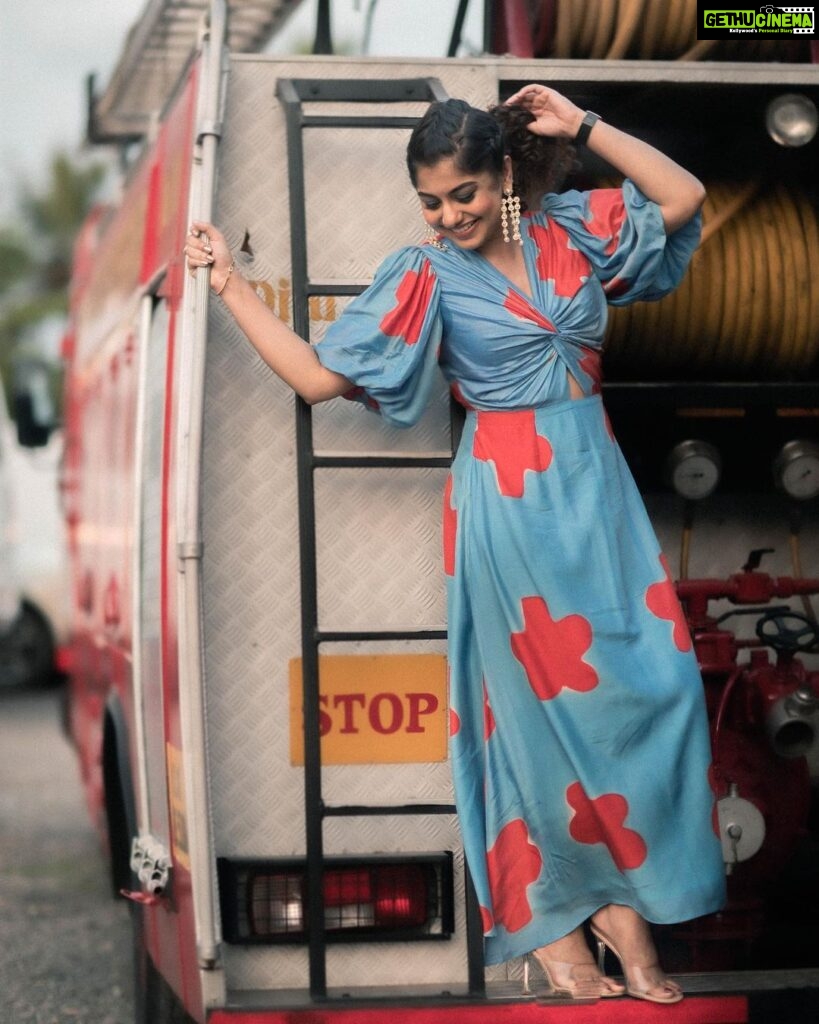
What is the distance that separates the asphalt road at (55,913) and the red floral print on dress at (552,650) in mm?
2666

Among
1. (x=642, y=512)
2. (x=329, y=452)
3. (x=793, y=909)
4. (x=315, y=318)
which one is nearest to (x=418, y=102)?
(x=315, y=318)

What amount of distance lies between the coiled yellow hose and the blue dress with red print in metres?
0.95

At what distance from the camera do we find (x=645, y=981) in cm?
356

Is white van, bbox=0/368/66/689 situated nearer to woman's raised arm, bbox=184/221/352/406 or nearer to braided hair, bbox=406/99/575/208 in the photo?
woman's raised arm, bbox=184/221/352/406

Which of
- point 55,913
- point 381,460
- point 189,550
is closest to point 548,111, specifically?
point 381,460

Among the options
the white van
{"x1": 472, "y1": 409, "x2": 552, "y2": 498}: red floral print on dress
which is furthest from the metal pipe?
the white van

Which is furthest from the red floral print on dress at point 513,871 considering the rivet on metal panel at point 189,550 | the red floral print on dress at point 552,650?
the rivet on metal panel at point 189,550

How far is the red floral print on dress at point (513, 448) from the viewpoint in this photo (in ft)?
11.6

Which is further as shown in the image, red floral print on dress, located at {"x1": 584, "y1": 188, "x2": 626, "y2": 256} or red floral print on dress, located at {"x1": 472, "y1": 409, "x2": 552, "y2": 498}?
red floral print on dress, located at {"x1": 584, "y1": 188, "x2": 626, "y2": 256}

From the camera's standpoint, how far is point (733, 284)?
4.57 metres

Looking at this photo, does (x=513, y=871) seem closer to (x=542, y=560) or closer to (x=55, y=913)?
(x=542, y=560)

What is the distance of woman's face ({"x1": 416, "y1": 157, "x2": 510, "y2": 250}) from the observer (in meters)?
3.48

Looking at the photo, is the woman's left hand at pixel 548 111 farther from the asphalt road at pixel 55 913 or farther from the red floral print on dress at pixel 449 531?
the asphalt road at pixel 55 913

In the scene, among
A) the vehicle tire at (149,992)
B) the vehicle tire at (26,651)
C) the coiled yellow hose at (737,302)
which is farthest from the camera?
the vehicle tire at (26,651)
